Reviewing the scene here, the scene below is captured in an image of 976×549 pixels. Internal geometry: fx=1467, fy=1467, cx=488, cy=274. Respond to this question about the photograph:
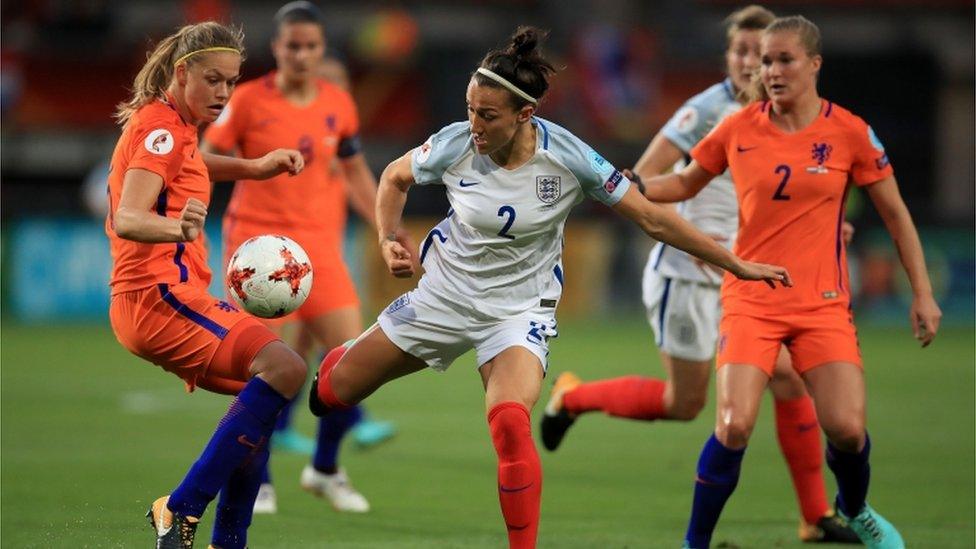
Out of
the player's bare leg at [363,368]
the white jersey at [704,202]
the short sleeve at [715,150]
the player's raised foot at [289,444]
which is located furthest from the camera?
the player's raised foot at [289,444]

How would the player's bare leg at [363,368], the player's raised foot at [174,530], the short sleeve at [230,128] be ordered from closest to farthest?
1. the player's raised foot at [174,530]
2. the player's bare leg at [363,368]
3. the short sleeve at [230,128]

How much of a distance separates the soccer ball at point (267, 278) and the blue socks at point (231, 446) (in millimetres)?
365

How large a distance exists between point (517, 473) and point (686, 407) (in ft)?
7.94

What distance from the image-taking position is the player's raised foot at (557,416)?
8.56 meters

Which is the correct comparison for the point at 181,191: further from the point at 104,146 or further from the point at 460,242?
the point at 104,146

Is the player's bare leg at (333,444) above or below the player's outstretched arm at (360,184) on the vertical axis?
below

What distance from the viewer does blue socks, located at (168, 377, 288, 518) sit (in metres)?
5.75

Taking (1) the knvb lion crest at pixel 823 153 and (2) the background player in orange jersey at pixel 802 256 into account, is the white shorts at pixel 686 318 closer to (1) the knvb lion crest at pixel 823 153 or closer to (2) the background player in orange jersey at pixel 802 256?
(2) the background player in orange jersey at pixel 802 256

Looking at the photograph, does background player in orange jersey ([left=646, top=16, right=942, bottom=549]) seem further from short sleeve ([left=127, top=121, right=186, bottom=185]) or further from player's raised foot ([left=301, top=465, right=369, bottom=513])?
short sleeve ([left=127, top=121, right=186, bottom=185])

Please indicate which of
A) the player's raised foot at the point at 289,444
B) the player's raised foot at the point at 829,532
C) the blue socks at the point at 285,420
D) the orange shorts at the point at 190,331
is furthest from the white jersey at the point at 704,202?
the player's raised foot at the point at 289,444

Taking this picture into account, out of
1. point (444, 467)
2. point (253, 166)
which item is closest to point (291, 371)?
point (253, 166)

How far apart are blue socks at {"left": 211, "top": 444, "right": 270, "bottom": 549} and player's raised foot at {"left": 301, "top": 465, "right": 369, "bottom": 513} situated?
1.88m

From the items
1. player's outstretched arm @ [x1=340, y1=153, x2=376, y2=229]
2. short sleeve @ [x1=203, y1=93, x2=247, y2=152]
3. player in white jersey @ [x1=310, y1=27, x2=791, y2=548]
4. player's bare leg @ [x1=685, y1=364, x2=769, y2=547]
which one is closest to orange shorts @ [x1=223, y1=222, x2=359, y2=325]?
player's outstretched arm @ [x1=340, y1=153, x2=376, y2=229]

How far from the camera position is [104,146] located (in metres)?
25.5
